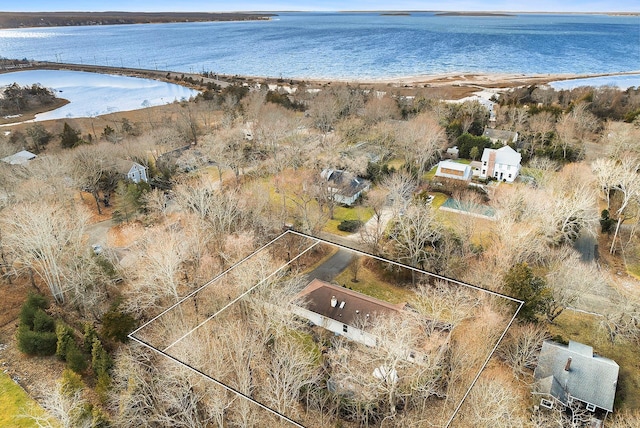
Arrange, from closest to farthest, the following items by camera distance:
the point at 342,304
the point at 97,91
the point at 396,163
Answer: the point at 342,304, the point at 396,163, the point at 97,91

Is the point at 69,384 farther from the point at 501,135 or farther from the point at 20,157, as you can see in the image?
the point at 501,135

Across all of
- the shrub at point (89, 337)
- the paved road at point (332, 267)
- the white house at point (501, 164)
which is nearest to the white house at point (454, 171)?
the white house at point (501, 164)

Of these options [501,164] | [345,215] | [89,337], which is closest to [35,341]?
[89,337]

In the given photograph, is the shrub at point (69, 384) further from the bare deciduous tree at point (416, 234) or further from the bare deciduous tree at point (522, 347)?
the bare deciduous tree at point (522, 347)

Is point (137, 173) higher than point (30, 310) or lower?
higher

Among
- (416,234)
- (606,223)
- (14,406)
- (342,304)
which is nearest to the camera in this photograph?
(14,406)

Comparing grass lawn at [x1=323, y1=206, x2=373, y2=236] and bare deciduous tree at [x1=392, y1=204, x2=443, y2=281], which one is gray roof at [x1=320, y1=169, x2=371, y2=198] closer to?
grass lawn at [x1=323, y1=206, x2=373, y2=236]

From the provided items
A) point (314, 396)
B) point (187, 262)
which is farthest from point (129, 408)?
point (187, 262)
